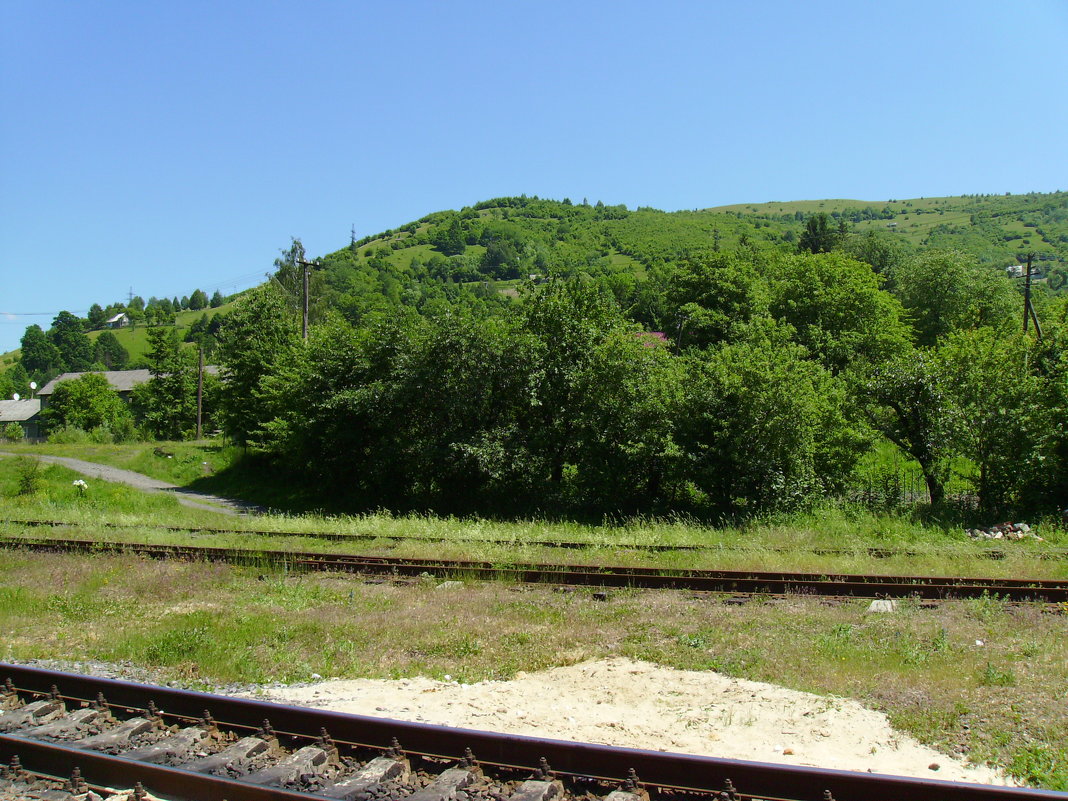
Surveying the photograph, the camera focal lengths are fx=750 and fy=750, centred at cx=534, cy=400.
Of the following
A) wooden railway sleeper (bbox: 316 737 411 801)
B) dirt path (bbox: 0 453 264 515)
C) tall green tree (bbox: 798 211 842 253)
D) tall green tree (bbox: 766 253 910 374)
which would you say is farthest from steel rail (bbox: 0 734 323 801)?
tall green tree (bbox: 798 211 842 253)

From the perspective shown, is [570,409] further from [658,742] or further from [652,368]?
[658,742]

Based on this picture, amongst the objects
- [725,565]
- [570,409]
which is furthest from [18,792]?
[570,409]

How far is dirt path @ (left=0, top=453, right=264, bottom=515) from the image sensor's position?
3316cm

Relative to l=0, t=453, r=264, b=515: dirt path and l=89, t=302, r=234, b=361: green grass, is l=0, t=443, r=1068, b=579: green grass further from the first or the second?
l=89, t=302, r=234, b=361: green grass

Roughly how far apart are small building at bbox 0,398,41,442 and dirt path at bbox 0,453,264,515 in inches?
2348

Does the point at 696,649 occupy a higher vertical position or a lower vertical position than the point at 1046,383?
lower

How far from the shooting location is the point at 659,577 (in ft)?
42.2

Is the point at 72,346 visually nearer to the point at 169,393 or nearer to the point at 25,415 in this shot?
the point at 25,415

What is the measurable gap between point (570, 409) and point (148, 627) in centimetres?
1710

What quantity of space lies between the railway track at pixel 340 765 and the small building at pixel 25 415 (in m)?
107

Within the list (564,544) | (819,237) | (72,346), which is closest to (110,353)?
(72,346)

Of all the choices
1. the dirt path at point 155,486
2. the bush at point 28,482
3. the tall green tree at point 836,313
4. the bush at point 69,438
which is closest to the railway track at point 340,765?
the dirt path at point 155,486

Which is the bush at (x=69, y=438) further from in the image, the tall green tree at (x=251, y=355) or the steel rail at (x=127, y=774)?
the steel rail at (x=127, y=774)

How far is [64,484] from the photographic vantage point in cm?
3634
